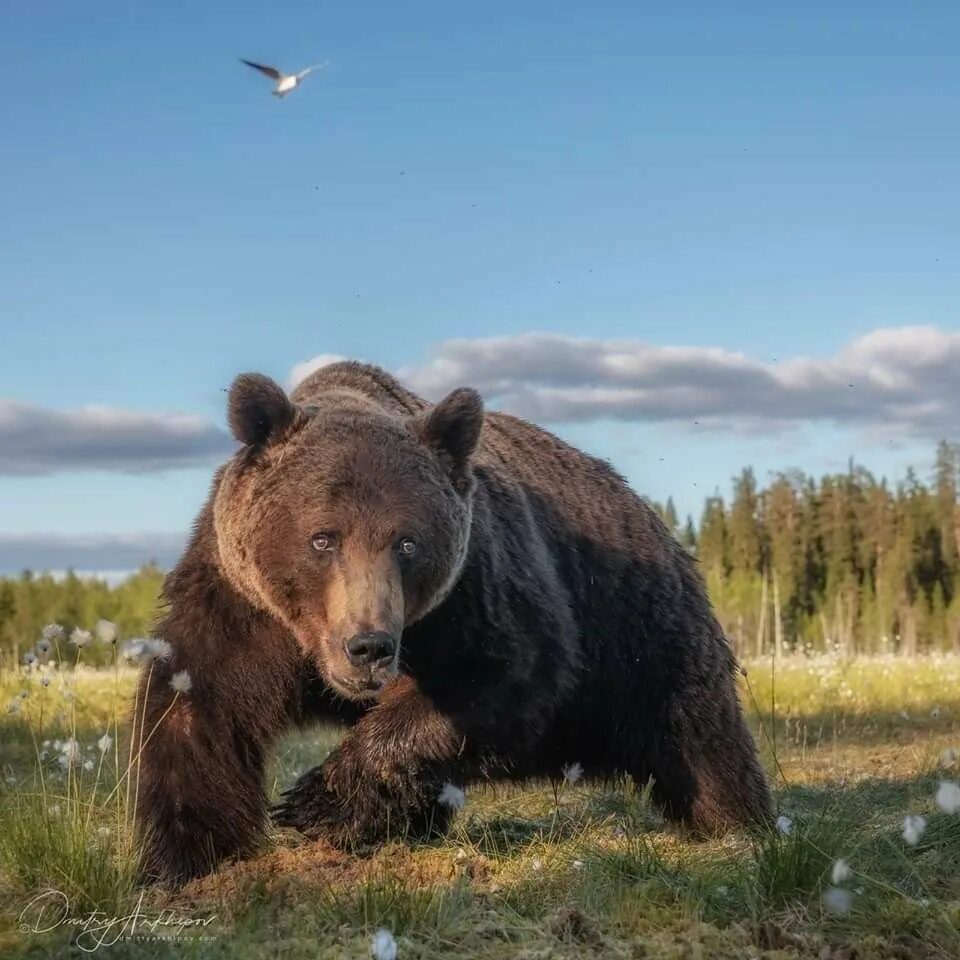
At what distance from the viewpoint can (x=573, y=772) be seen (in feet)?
21.0

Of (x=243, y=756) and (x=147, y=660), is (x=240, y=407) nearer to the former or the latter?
(x=147, y=660)

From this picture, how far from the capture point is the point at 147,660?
5.38 m

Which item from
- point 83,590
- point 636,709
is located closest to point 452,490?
point 636,709

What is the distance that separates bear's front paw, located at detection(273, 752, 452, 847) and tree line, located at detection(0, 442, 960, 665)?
60652 mm

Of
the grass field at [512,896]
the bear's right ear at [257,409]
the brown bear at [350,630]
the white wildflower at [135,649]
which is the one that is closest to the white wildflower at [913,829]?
the grass field at [512,896]

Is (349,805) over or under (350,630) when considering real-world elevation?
under

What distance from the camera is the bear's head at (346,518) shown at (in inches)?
194

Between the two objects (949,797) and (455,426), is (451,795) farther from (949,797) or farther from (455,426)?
(949,797)

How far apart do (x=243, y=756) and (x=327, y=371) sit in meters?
2.03

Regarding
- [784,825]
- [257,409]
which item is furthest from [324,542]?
[784,825]

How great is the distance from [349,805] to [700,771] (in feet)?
7.18

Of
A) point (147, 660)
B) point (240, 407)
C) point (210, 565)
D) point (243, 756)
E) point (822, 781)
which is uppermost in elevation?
point (240, 407)

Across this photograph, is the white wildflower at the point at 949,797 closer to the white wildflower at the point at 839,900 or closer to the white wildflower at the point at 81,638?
the white wildflower at the point at 839,900

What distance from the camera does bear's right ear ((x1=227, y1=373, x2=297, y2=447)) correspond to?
17.7ft
